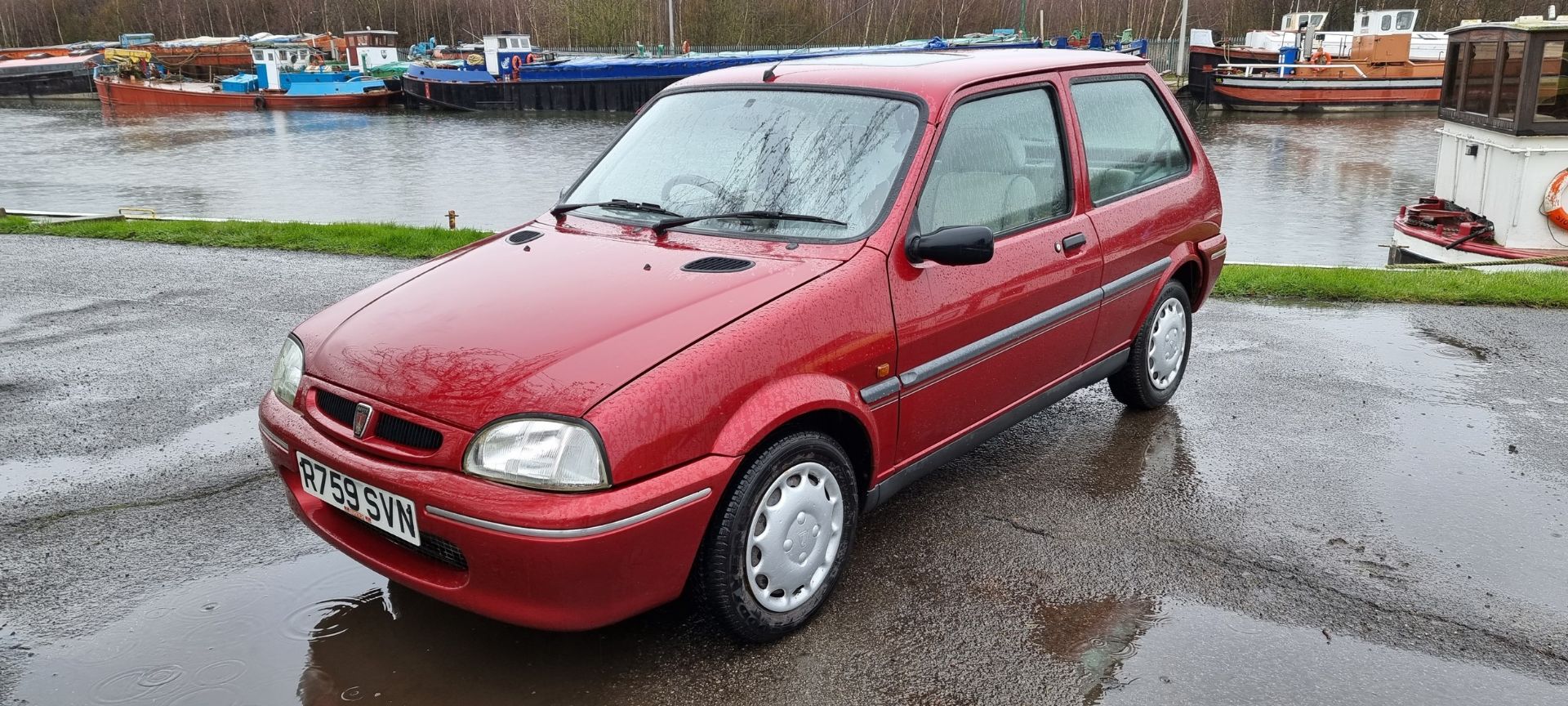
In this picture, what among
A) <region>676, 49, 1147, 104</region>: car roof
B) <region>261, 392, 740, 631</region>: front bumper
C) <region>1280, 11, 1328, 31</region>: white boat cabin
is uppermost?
<region>1280, 11, 1328, 31</region>: white boat cabin

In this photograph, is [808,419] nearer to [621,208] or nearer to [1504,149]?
[621,208]

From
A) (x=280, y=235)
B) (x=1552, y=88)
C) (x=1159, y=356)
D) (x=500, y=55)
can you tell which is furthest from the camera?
(x=500, y=55)

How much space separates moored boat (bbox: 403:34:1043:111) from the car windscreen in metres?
43.8

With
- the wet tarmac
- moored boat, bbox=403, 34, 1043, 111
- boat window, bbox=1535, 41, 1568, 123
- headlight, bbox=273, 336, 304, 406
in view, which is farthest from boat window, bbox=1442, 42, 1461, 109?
moored boat, bbox=403, 34, 1043, 111

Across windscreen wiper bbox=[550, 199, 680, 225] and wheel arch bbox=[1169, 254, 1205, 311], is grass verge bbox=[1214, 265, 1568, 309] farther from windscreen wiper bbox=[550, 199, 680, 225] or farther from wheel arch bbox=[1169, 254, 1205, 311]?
windscreen wiper bbox=[550, 199, 680, 225]

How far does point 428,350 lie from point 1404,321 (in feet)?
21.3

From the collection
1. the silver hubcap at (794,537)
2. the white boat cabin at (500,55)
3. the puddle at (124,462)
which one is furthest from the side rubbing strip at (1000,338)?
the white boat cabin at (500,55)

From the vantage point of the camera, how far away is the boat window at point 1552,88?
10367 mm

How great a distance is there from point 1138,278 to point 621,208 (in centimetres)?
233

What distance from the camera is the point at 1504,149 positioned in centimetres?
1099

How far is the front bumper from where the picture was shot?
2605mm

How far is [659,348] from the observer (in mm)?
2793

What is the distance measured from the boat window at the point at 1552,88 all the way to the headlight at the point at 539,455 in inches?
454

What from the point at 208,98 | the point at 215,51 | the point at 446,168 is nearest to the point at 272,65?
the point at 208,98
